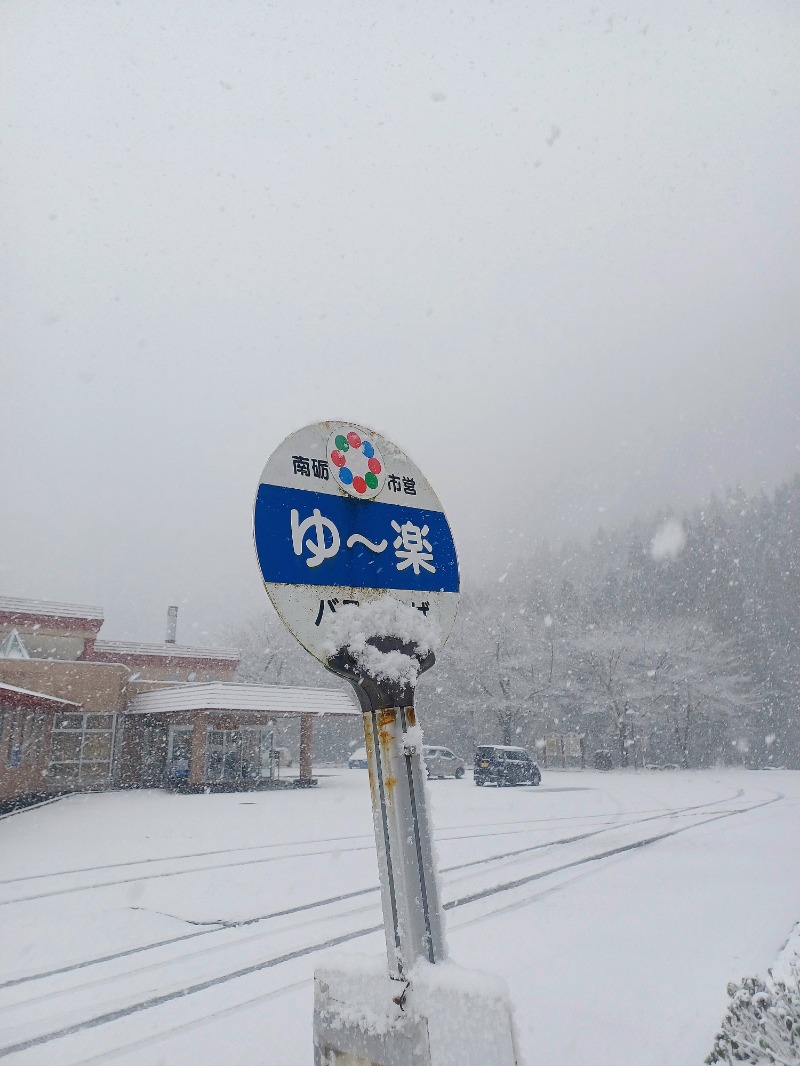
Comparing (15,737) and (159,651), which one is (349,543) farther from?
(159,651)

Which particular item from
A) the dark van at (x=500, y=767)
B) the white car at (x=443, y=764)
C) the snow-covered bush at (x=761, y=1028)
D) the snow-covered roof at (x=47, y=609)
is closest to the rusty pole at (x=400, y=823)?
the snow-covered bush at (x=761, y=1028)

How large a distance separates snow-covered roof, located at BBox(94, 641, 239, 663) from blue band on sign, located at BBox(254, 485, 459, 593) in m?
31.9

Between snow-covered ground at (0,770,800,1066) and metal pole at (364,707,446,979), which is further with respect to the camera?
snow-covered ground at (0,770,800,1066)

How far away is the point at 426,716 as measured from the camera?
165 ft

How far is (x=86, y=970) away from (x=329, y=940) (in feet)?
6.55

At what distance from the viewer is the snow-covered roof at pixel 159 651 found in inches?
1243

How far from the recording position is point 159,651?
109 ft

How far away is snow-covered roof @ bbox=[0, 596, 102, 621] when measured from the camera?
1056 inches

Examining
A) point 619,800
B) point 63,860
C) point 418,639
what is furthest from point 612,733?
point 418,639

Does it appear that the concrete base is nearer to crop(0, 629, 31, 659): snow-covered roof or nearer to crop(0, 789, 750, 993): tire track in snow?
crop(0, 789, 750, 993): tire track in snow

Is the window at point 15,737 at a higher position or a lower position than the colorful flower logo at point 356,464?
higher

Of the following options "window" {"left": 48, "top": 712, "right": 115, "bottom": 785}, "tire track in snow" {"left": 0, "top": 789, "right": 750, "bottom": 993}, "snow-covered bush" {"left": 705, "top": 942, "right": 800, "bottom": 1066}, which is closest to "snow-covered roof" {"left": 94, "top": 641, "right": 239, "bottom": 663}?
"window" {"left": 48, "top": 712, "right": 115, "bottom": 785}

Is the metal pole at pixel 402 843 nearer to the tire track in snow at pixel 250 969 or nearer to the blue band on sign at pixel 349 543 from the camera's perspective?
the blue band on sign at pixel 349 543

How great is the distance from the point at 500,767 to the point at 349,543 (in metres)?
25.3
